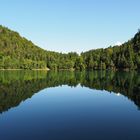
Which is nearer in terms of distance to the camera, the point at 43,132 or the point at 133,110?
the point at 43,132

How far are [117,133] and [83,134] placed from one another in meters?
2.50

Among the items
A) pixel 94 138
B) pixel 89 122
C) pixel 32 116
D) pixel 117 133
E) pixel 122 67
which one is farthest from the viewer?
pixel 122 67

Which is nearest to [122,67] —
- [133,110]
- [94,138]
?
[133,110]

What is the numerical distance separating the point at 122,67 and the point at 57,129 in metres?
182

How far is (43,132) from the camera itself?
20.3 metres

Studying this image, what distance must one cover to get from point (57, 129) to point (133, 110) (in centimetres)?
1229

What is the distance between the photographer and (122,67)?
19850cm

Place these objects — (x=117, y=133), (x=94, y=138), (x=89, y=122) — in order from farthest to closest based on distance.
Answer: (x=89, y=122) < (x=117, y=133) < (x=94, y=138)

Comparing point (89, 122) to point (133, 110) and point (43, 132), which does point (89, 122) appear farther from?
point (133, 110)

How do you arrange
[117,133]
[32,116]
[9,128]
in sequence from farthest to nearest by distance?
[32,116] < [9,128] < [117,133]

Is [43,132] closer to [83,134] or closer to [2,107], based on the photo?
[83,134]

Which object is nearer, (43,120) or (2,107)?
(43,120)

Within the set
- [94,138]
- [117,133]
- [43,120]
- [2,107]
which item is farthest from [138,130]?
[2,107]

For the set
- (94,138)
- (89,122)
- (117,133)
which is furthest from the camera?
(89,122)
